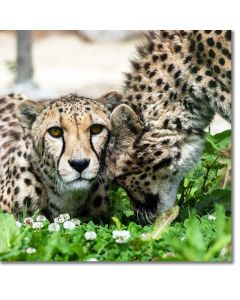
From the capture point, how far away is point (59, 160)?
5.17m

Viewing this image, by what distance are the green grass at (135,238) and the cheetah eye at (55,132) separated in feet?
1.39

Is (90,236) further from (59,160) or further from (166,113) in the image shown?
(166,113)

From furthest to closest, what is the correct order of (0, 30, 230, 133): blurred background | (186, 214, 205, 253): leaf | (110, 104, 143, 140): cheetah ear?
(0, 30, 230, 133): blurred background
(110, 104, 143, 140): cheetah ear
(186, 214, 205, 253): leaf

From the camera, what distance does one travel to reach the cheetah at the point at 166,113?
5293mm

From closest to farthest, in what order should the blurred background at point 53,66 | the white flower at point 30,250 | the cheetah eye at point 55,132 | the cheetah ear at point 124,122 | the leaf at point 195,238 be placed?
the leaf at point 195,238, the white flower at point 30,250, the cheetah eye at point 55,132, the cheetah ear at point 124,122, the blurred background at point 53,66

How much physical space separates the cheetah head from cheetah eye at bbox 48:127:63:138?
28cm

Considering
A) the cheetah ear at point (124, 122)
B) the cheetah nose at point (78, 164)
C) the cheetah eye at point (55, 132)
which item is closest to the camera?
the cheetah nose at point (78, 164)

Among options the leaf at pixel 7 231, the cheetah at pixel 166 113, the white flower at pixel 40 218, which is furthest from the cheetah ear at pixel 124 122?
the leaf at pixel 7 231

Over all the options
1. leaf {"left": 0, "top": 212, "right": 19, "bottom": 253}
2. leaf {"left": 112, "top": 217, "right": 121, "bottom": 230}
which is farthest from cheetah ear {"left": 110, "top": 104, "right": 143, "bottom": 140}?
leaf {"left": 0, "top": 212, "right": 19, "bottom": 253}

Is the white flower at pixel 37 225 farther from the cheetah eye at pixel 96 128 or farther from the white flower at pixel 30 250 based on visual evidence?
the cheetah eye at pixel 96 128

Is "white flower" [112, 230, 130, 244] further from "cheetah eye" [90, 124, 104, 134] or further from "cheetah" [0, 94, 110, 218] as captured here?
"cheetah eye" [90, 124, 104, 134]

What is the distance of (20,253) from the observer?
5.02 m

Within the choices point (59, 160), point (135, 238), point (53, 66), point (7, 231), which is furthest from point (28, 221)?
point (53, 66)

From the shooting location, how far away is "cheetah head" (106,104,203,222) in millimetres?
5348
